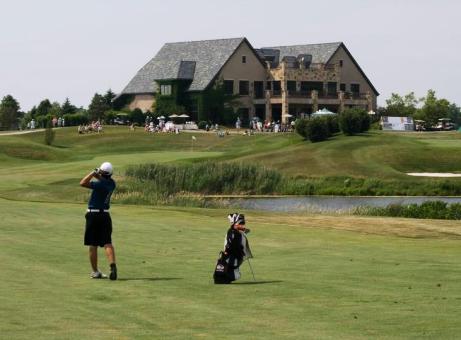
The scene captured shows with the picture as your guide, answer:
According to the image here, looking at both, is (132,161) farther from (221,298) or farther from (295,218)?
(221,298)

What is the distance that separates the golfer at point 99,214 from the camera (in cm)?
2194

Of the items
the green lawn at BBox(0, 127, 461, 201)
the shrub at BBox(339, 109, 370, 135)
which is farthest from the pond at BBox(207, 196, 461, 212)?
the shrub at BBox(339, 109, 370, 135)

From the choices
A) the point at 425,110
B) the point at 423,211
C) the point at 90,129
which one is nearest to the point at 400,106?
the point at 425,110

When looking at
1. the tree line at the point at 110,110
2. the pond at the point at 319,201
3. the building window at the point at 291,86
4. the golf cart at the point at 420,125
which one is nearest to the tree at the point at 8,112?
the tree line at the point at 110,110

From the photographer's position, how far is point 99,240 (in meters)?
22.2

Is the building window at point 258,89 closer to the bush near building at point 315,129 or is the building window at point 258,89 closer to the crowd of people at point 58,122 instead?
the crowd of people at point 58,122

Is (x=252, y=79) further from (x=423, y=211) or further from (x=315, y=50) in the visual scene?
(x=423, y=211)

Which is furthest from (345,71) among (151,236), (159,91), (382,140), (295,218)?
(151,236)

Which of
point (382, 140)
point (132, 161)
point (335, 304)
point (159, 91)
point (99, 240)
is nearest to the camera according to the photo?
point (335, 304)

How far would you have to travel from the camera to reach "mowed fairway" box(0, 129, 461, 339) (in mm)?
16594

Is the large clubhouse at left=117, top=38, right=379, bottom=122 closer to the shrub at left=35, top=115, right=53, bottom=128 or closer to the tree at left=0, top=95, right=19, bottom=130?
the shrub at left=35, top=115, right=53, bottom=128

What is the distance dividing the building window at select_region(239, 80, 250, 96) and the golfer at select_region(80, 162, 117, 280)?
114426 mm

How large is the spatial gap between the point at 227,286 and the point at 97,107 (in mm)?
114801

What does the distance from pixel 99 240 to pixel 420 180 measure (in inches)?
2129
